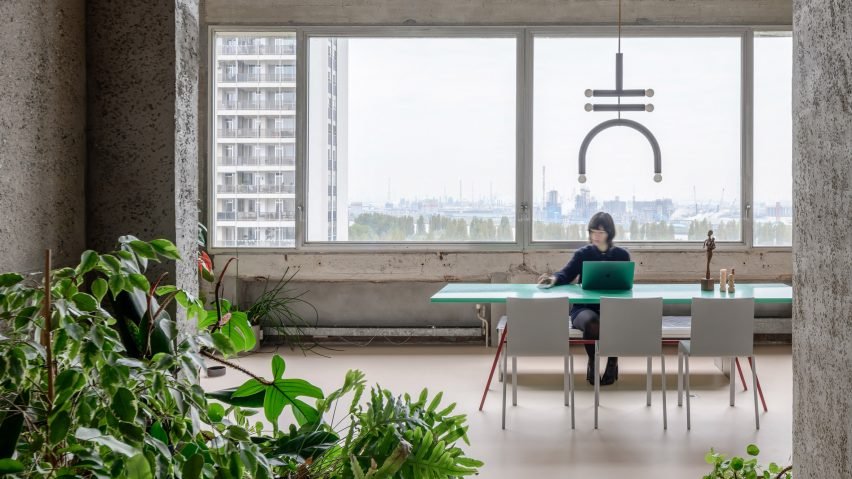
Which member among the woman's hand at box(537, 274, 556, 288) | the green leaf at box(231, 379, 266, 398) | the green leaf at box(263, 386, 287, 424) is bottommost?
the woman's hand at box(537, 274, 556, 288)

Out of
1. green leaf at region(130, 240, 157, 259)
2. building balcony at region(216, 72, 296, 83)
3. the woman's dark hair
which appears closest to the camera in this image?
green leaf at region(130, 240, 157, 259)

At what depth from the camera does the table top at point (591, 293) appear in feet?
16.5

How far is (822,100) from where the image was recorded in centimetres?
149

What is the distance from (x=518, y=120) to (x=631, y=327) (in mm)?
3176

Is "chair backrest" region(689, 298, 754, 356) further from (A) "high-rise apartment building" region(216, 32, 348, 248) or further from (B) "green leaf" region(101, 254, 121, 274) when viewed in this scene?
(B) "green leaf" region(101, 254, 121, 274)

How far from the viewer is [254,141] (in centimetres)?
734

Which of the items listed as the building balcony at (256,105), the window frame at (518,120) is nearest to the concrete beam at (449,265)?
the window frame at (518,120)

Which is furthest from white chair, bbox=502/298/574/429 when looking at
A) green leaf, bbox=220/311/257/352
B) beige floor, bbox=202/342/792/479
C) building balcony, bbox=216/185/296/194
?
building balcony, bbox=216/185/296/194

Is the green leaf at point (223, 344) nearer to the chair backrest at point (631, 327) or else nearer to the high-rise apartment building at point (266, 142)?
the chair backrest at point (631, 327)

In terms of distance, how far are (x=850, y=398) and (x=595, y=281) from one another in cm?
398

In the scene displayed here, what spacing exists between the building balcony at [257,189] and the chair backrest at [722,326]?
4.28 meters

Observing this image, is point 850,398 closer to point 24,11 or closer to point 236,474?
point 236,474

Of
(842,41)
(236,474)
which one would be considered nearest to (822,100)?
(842,41)

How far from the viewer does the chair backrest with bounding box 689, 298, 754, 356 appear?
455 centimetres
